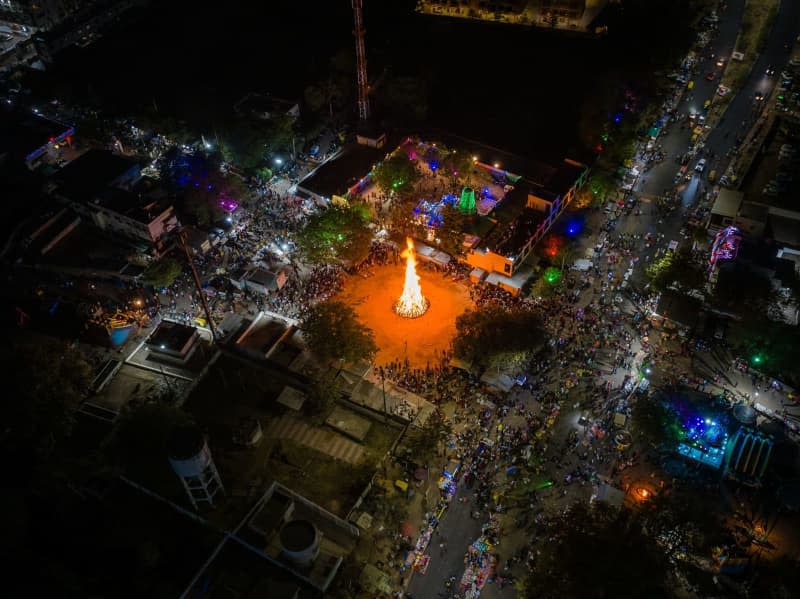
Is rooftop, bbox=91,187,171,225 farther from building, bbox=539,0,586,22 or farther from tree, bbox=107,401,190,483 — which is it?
building, bbox=539,0,586,22

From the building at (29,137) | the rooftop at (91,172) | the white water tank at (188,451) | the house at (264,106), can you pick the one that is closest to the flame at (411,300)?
the white water tank at (188,451)

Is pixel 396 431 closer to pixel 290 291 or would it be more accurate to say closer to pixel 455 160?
pixel 290 291

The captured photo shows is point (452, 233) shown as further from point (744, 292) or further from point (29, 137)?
point (29, 137)

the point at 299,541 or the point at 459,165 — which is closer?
the point at 299,541

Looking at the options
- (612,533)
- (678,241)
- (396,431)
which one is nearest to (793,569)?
(612,533)

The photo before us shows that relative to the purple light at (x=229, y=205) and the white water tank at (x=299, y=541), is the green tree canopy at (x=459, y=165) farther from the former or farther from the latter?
the white water tank at (x=299, y=541)

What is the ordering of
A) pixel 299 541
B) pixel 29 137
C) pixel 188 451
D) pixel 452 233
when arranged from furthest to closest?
1. pixel 29 137
2. pixel 452 233
3. pixel 188 451
4. pixel 299 541

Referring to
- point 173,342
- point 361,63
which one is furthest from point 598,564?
point 361,63
